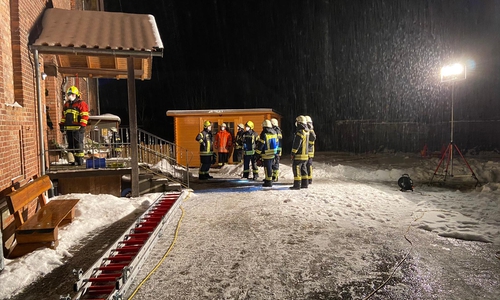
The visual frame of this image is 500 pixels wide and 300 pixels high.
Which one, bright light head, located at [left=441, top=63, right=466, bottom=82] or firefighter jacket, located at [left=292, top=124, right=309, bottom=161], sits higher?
bright light head, located at [left=441, top=63, right=466, bottom=82]

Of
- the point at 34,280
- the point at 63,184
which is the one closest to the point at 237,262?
the point at 34,280

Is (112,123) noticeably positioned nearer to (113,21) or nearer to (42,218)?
(113,21)

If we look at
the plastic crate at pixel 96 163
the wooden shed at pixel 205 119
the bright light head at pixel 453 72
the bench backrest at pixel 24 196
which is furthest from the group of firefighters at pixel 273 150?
the bench backrest at pixel 24 196

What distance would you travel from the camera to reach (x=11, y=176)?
5191mm

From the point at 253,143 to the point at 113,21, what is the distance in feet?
18.9

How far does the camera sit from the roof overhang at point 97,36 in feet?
21.2

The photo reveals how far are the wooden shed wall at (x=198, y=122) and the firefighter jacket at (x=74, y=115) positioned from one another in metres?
8.12

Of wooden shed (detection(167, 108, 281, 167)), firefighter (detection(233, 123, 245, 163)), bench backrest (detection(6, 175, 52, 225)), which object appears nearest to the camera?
bench backrest (detection(6, 175, 52, 225))

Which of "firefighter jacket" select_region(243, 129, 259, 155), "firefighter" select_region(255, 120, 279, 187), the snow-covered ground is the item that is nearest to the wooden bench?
the snow-covered ground

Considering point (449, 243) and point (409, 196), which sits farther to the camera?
point (409, 196)

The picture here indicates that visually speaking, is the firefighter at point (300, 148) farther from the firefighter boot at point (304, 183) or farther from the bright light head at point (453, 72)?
the bright light head at point (453, 72)

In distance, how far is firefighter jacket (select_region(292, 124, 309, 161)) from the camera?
28.7ft

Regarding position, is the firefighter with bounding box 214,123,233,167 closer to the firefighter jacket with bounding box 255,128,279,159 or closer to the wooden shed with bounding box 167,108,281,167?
the wooden shed with bounding box 167,108,281,167

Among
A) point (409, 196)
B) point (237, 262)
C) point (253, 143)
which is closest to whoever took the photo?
point (237, 262)
